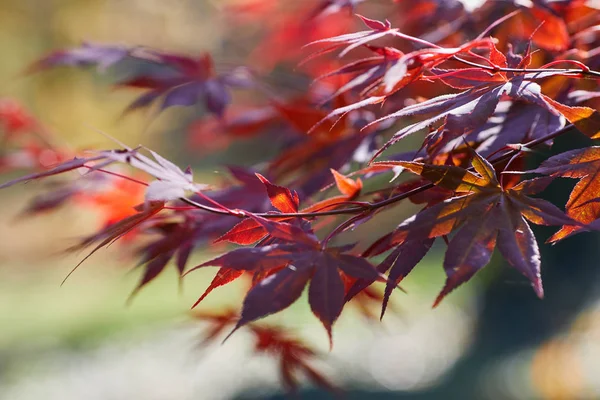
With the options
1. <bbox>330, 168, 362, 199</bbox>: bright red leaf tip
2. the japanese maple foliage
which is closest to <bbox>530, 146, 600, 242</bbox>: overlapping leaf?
the japanese maple foliage

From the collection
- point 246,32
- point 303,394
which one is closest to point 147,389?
point 303,394

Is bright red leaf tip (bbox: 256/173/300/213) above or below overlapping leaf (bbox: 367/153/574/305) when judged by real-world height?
below

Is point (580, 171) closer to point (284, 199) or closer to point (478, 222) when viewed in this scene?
point (478, 222)

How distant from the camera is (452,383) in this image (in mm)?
2699

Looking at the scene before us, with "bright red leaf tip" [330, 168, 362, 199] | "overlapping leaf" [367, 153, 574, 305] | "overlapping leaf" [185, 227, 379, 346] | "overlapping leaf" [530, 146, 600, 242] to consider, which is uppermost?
"overlapping leaf" [530, 146, 600, 242]

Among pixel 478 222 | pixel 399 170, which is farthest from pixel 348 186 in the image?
pixel 478 222

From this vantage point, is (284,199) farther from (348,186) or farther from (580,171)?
(580,171)

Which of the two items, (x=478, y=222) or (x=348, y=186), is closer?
(x=478, y=222)

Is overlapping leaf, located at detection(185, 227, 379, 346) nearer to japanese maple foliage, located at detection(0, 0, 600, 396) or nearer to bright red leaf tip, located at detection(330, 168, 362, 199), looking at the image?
japanese maple foliage, located at detection(0, 0, 600, 396)

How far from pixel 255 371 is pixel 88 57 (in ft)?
6.37

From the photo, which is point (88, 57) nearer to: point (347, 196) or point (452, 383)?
point (347, 196)

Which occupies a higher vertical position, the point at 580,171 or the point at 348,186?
the point at 580,171

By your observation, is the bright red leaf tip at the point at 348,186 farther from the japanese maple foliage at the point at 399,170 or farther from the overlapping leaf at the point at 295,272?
the overlapping leaf at the point at 295,272

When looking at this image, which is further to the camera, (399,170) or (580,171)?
(399,170)
